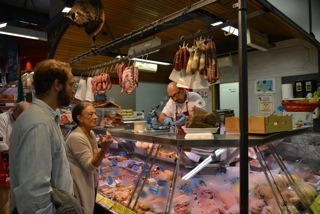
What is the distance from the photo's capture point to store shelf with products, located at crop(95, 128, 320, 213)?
2396 millimetres

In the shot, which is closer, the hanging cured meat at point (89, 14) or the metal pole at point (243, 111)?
the metal pole at point (243, 111)

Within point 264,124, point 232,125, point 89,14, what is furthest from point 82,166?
point 89,14

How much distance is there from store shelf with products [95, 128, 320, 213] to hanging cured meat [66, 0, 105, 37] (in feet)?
7.31

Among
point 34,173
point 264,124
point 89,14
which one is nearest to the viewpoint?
point 34,173

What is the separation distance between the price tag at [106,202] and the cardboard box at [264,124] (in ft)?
5.38

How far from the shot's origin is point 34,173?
5.27ft

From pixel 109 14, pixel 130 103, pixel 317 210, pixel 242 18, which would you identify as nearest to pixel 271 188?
pixel 317 210

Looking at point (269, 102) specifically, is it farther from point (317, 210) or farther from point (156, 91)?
point (317, 210)

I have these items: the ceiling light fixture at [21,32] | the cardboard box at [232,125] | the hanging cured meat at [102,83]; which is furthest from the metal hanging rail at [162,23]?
the ceiling light fixture at [21,32]

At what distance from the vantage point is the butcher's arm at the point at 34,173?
1.61 meters

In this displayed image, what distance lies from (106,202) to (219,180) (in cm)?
142

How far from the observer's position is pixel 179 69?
3.42 m

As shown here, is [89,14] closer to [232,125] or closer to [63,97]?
[63,97]

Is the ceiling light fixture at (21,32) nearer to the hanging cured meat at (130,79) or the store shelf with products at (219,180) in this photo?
the hanging cured meat at (130,79)
